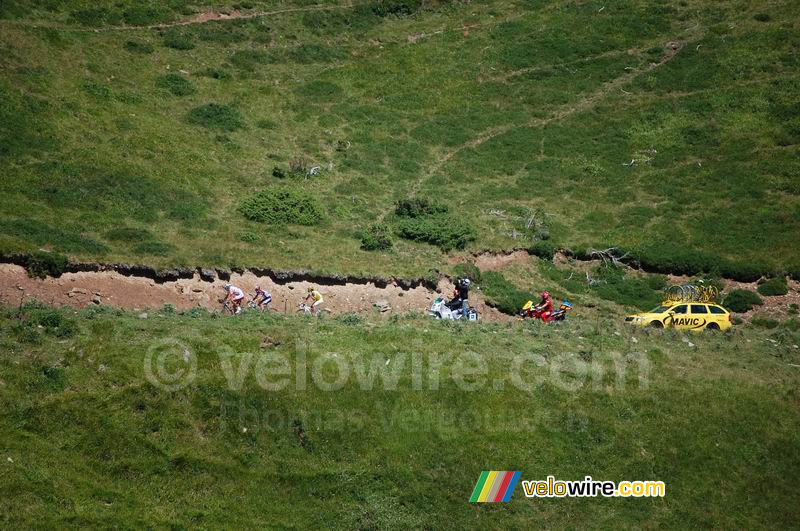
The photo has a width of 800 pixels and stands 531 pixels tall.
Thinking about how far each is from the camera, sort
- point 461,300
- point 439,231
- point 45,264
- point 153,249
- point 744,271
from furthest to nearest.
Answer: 1. point 439,231
2. point 744,271
3. point 153,249
4. point 461,300
5. point 45,264

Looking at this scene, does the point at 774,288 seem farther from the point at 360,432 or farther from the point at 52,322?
the point at 52,322

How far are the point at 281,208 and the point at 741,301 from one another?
24391 millimetres

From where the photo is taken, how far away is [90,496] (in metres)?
26.3

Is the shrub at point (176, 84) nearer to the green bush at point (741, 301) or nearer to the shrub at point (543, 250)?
the shrub at point (543, 250)

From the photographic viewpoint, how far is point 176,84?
60.2 metres

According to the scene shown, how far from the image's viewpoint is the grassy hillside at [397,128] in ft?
153

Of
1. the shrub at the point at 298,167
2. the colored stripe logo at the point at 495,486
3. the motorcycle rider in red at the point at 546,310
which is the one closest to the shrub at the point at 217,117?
the shrub at the point at 298,167

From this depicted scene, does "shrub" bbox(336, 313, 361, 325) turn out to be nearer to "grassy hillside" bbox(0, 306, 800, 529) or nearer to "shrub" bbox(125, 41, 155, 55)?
"grassy hillside" bbox(0, 306, 800, 529)

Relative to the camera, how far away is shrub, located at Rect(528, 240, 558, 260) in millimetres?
49116

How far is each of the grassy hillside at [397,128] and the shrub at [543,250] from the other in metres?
1.32

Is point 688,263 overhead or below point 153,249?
below

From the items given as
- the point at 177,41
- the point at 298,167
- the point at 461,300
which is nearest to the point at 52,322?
the point at 461,300

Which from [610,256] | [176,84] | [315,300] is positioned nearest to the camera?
[315,300]

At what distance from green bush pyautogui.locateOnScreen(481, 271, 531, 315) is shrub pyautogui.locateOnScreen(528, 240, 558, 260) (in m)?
3.02
